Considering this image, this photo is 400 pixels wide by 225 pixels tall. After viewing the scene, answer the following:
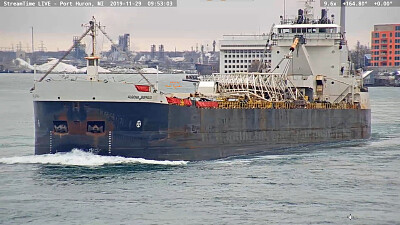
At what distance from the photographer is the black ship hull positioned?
3669 cm

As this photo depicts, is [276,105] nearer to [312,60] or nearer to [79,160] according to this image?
[312,60]

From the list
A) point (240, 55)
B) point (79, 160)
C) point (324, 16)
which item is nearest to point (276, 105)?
point (324, 16)

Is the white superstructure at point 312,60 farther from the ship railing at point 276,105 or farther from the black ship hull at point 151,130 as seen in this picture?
the black ship hull at point 151,130

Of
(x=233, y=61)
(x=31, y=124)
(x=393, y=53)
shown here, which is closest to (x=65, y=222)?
(x=31, y=124)

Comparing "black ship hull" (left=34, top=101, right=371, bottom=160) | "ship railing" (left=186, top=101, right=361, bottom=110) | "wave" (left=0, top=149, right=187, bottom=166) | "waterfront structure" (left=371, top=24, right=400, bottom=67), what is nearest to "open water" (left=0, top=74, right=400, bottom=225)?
"wave" (left=0, top=149, right=187, bottom=166)

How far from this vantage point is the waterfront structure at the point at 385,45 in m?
165

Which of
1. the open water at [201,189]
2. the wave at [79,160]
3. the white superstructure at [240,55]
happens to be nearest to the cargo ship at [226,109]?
the wave at [79,160]

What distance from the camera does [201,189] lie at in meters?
32.4

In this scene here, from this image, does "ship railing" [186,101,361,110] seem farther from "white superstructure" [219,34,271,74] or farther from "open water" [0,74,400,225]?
"white superstructure" [219,34,271,74]

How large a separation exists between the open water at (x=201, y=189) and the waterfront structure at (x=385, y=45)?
12593 cm

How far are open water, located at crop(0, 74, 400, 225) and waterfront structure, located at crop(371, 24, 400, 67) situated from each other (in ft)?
413

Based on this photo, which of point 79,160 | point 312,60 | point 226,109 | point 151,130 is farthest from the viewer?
point 312,60

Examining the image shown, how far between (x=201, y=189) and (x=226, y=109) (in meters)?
9.72

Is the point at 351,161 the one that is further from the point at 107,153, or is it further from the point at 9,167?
the point at 9,167
